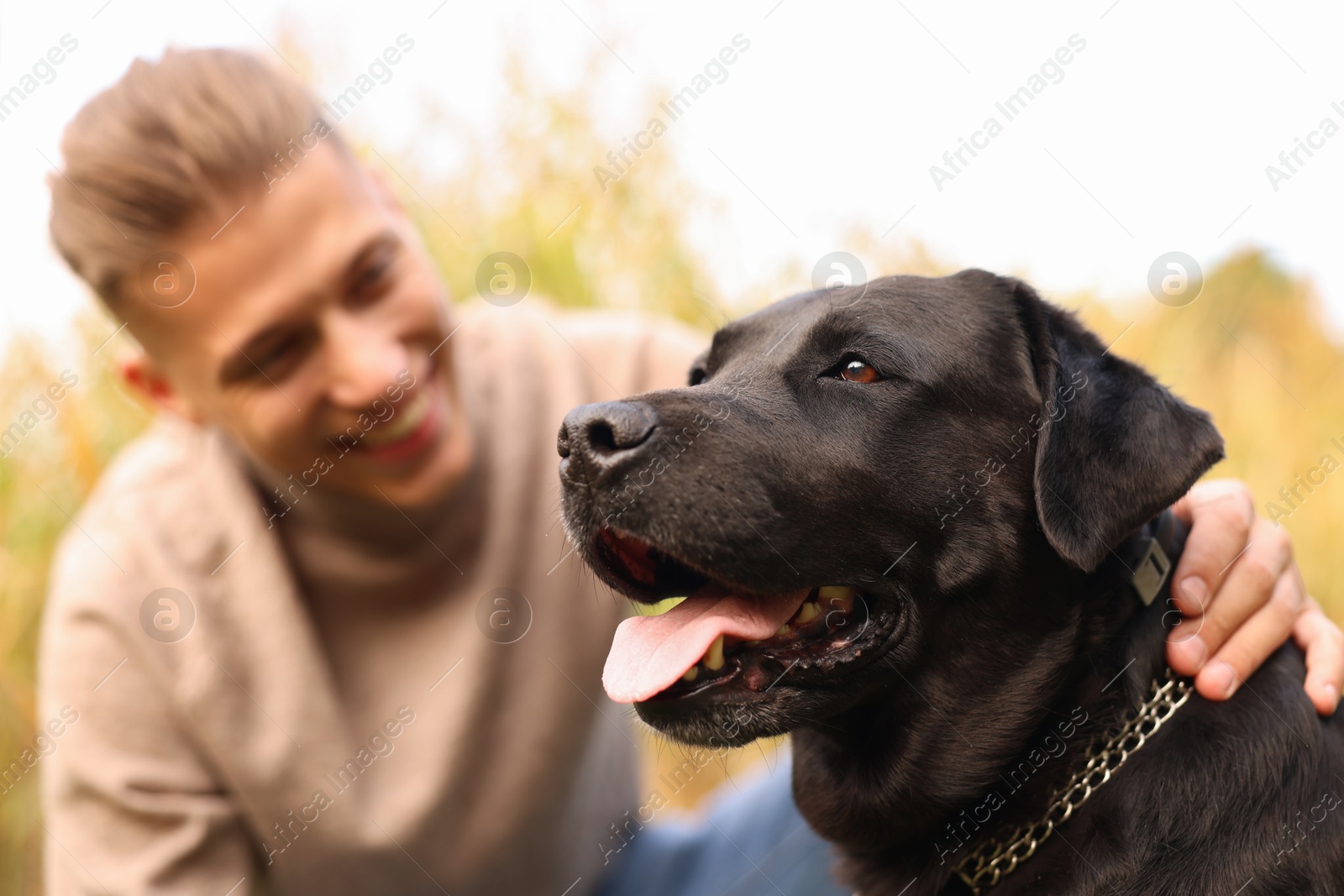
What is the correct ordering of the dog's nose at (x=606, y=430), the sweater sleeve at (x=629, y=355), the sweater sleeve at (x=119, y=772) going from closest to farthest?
the dog's nose at (x=606, y=430), the sweater sleeve at (x=119, y=772), the sweater sleeve at (x=629, y=355)

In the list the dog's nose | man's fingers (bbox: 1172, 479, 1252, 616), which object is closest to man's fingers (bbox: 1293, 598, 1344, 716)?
man's fingers (bbox: 1172, 479, 1252, 616)

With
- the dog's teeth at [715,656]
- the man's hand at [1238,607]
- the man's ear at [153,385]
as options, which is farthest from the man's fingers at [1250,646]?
the man's ear at [153,385]

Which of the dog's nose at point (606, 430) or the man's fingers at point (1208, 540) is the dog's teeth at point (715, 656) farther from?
the man's fingers at point (1208, 540)

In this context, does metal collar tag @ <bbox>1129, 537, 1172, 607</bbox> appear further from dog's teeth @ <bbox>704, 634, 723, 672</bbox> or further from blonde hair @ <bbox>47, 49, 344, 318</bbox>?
blonde hair @ <bbox>47, 49, 344, 318</bbox>

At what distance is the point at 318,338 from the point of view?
2848 mm

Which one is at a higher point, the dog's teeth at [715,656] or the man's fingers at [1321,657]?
the man's fingers at [1321,657]

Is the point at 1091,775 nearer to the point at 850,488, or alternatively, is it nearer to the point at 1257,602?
the point at 1257,602

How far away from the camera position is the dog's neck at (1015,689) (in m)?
2.07

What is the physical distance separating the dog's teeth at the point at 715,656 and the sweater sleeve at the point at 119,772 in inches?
72.7

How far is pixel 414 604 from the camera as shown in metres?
3.32

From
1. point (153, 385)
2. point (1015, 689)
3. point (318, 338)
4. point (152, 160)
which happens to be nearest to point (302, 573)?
point (153, 385)

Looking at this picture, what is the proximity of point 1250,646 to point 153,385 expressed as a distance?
10.2ft

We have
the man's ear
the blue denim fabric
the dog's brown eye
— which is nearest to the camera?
the dog's brown eye

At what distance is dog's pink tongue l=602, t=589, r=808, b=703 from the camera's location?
1.93 meters
